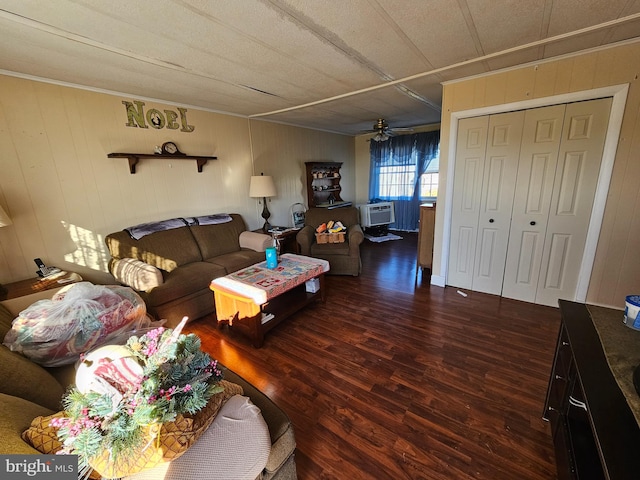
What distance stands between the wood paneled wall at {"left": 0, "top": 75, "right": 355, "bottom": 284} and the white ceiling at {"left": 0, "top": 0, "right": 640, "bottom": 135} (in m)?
0.26

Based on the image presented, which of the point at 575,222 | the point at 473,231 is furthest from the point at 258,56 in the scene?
the point at 575,222

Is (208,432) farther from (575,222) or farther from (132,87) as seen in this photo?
(575,222)

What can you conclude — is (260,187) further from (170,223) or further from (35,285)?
(35,285)

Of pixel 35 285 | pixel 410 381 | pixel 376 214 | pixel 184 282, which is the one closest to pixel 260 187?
pixel 184 282

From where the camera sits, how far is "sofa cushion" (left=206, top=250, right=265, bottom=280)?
2910 millimetres

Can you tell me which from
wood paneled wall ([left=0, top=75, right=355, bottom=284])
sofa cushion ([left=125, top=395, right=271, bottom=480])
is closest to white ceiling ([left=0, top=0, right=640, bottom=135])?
wood paneled wall ([left=0, top=75, right=355, bottom=284])

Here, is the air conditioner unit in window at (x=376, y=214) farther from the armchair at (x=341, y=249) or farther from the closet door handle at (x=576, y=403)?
the closet door handle at (x=576, y=403)

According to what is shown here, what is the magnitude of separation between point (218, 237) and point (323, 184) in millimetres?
2851

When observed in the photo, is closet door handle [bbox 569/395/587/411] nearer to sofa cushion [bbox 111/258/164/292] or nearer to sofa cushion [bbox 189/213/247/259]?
sofa cushion [bbox 111/258/164/292]

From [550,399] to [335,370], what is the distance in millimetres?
1230

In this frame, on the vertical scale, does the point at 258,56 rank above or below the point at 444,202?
above

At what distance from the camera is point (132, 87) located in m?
2.57

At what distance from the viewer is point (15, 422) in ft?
2.45

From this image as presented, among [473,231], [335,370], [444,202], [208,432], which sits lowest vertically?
[335,370]
